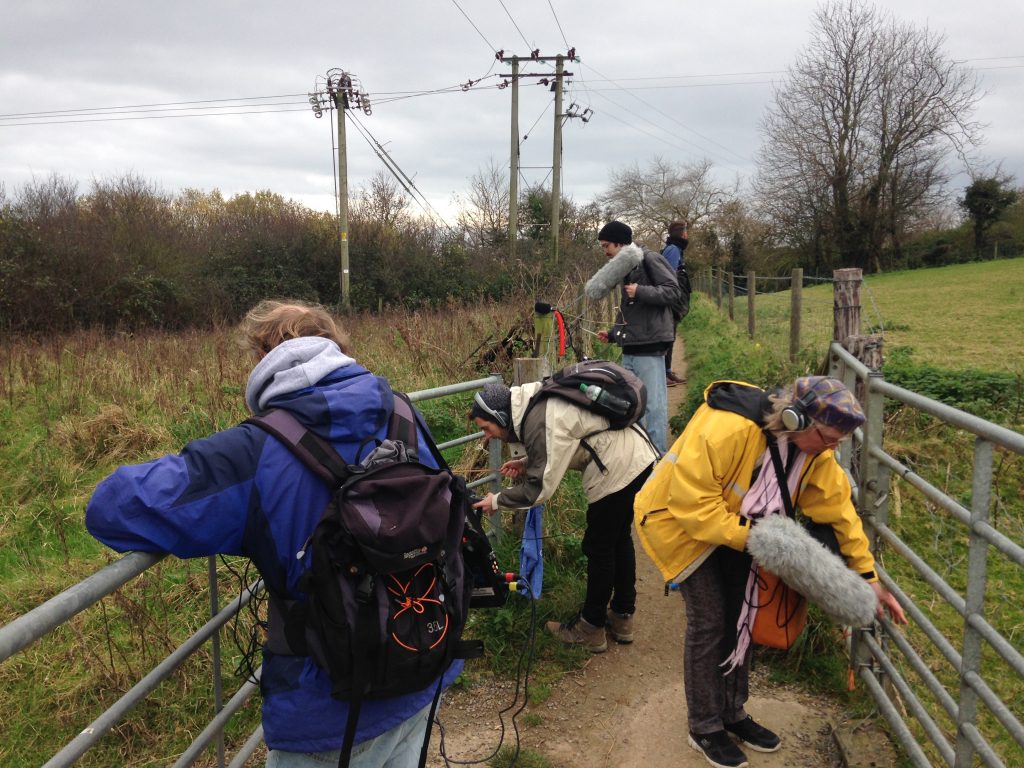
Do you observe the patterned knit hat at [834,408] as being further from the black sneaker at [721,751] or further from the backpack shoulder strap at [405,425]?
the black sneaker at [721,751]

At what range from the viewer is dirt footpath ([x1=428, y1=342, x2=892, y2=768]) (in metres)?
3.22

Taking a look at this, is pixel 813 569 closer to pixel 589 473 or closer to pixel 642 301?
pixel 589 473

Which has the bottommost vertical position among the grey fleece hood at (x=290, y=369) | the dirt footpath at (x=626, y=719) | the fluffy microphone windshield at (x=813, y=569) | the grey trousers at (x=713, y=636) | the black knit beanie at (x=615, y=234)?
the dirt footpath at (x=626, y=719)

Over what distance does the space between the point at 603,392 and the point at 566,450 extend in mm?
309

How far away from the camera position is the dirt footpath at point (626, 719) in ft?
10.6

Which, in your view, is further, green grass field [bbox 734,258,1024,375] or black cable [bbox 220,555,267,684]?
green grass field [bbox 734,258,1024,375]

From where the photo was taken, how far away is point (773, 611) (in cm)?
291

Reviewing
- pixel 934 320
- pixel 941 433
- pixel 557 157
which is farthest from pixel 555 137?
pixel 941 433

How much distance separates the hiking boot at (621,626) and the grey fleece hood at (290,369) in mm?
2796

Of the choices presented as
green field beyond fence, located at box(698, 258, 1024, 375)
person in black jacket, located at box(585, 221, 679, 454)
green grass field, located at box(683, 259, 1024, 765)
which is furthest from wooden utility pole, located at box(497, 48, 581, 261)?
person in black jacket, located at box(585, 221, 679, 454)

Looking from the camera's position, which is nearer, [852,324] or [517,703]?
[517,703]

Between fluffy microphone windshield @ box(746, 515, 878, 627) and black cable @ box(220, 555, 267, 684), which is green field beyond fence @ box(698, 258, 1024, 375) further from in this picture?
black cable @ box(220, 555, 267, 684)

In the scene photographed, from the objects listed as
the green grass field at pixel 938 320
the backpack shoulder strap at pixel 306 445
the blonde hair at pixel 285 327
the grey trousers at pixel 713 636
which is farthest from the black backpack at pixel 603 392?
the green grass field at pixel 938 320

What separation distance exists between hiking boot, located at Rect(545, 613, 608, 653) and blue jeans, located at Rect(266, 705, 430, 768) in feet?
6.80
